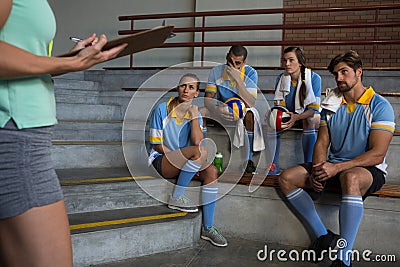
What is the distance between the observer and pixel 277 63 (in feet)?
21.4

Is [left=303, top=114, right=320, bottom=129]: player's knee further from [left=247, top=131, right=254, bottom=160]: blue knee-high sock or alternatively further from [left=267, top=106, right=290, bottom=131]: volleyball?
[left=247, top=131, right=254, bottom=160]: blue knee-high sock

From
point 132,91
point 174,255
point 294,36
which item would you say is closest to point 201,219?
point 174,255

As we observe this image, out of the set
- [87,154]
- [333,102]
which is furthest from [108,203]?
[333,102]

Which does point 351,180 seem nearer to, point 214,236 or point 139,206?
point 214,236

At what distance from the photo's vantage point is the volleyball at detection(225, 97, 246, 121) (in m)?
3.35

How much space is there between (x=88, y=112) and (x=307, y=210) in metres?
2.31

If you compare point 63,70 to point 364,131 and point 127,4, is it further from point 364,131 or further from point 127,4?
point 127,4

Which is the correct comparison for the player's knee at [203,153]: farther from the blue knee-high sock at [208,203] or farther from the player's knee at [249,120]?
the player's knee at [249,120]

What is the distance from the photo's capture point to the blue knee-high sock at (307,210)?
2.69m

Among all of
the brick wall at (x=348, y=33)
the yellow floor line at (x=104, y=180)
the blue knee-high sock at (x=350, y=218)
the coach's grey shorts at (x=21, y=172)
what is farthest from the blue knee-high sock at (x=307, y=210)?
the brick wall at (x=348, y=33)

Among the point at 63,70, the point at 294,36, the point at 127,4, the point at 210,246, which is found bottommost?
the point at 210,246

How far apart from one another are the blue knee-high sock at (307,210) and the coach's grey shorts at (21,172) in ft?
6.76

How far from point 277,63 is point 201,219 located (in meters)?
4.09

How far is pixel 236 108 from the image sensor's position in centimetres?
335
